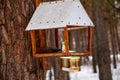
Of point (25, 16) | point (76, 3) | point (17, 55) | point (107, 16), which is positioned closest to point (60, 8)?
point (76, 3)

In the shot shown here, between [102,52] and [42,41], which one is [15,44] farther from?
[102,52]

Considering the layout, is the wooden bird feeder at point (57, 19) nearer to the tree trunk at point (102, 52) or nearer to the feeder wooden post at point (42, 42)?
the feeder wooden post at point (42, 42)

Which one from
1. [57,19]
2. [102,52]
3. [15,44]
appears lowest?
[102,52]

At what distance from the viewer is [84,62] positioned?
106 ft

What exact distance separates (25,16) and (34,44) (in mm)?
225

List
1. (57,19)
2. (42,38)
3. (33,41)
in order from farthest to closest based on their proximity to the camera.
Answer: (42,38) < (33,41) < (57,19)

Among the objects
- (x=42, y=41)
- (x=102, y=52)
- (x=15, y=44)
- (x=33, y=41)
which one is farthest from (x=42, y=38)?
(x=102, y=52)

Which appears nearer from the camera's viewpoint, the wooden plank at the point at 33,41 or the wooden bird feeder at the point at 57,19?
the wooden bird feeder at the point at 57,19

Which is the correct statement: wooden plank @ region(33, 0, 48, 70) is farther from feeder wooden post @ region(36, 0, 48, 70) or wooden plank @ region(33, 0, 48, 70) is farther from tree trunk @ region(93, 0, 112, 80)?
tree trunk @ region(93, 0, 112, 80)

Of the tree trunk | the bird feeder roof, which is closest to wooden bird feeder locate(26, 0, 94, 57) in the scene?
the bird feeder roof

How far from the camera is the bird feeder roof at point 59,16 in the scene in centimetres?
223

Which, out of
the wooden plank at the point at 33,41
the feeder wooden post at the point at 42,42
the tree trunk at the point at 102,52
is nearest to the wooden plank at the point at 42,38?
the feeder wooden post at the point at 42,42

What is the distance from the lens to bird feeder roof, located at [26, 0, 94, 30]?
2.23 meters

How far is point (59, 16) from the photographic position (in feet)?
7.48
